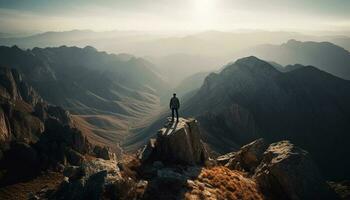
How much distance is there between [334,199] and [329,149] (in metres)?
164

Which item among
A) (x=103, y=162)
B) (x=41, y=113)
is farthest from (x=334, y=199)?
(x=41, y=113)

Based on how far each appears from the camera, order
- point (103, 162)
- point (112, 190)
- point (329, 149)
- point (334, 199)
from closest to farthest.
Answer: point (112, 190) < point (103, 162) < point (334, 199) < point (329, 149)

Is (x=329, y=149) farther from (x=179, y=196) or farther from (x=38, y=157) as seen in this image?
(x=179, y=196)

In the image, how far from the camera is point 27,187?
70.0 meters

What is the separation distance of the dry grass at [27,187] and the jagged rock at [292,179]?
4061 cm

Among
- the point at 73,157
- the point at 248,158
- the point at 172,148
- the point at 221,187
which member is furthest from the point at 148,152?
the point at 73,157

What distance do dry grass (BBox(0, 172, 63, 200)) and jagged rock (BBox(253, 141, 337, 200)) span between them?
40.6 m

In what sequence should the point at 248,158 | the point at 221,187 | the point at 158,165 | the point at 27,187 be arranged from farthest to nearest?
the point at 27,187, the point at 248,158, the point at 158,165, the point at 221,187

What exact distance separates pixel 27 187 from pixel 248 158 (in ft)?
165

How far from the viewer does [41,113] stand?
193 metres

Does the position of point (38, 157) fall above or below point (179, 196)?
below

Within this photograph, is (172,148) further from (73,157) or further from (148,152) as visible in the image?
(73,157)

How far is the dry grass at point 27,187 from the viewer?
63803 mm

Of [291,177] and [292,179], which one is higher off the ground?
[291,177]
